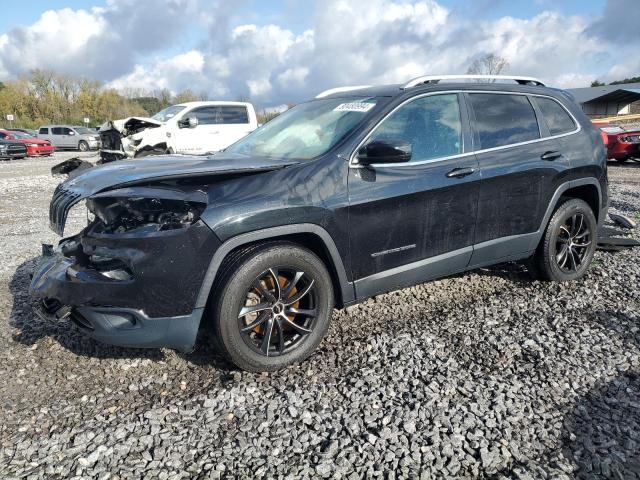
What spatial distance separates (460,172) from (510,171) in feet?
1.91

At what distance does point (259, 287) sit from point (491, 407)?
1.53 m

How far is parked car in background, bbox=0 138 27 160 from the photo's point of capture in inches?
1017

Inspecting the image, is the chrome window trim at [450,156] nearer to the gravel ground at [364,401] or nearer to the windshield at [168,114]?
the gravel ground at [364,401]

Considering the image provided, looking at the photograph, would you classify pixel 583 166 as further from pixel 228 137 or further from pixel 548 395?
pixel 228 137

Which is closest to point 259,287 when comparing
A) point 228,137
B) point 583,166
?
point 583,166

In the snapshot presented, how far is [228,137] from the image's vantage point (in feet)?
43.6

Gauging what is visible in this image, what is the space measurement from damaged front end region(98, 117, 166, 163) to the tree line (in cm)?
5172

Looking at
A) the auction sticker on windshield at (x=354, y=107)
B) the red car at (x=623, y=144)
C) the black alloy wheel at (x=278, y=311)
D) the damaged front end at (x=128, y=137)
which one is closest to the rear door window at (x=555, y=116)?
the auction sticker on windshield at (x=354, y=107)

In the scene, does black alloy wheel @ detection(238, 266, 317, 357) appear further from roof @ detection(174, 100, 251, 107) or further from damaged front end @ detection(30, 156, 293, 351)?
roof @ detection(174, 100, 251, 107)

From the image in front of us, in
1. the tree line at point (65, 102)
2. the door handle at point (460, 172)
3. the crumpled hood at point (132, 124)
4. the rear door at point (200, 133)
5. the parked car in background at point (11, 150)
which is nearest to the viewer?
the door handle at point (460, 172)

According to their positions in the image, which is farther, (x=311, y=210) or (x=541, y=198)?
(x=541, y=198)

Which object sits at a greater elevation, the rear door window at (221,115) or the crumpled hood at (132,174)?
the rear door window at (221,115)

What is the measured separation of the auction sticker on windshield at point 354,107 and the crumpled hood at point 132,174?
75 centimetres

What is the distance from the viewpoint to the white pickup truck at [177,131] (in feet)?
41.9
